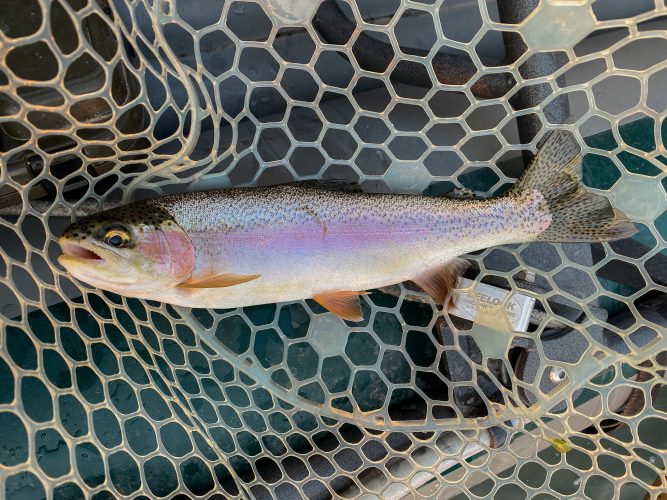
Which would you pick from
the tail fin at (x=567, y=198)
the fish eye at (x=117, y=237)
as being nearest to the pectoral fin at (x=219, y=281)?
the fish eye at (x=117, y=237)

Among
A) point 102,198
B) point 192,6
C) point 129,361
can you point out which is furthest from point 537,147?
point 129,361

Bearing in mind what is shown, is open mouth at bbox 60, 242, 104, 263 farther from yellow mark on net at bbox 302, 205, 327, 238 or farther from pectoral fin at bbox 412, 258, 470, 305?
pectoral fin at bbox 412, 258, 470, 305

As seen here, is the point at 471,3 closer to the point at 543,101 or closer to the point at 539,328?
the point at 543,101

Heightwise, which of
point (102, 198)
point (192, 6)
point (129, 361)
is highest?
point (192, 6)

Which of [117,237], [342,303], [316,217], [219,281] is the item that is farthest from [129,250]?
[342,303]

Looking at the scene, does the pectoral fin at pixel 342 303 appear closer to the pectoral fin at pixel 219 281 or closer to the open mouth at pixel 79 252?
the pectoral fin at pixel 219 281

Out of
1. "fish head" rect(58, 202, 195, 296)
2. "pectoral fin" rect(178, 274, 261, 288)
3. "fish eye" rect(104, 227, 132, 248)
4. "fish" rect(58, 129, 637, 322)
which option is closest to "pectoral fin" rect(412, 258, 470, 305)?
"fish" rect(58, 129, 637, 322)
